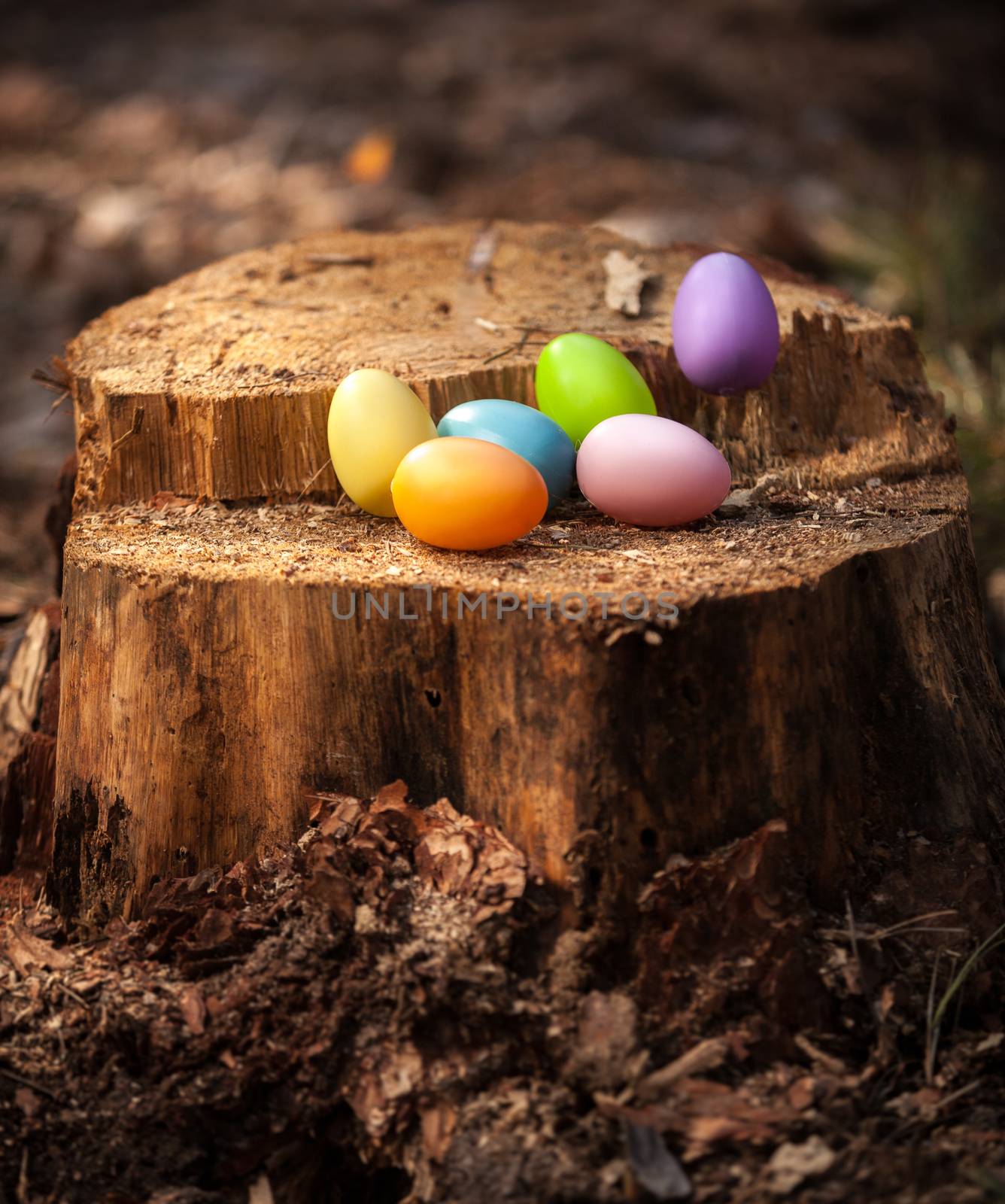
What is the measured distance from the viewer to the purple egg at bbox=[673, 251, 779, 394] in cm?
222

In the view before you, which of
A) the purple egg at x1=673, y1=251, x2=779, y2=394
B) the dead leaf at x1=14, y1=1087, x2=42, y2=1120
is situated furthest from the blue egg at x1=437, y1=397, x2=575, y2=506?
the dead leaf at x1=14, y1=1087, x2=42, y2=1120

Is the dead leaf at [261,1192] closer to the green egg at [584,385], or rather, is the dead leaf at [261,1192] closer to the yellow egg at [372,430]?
the yellow egg at [372,430]

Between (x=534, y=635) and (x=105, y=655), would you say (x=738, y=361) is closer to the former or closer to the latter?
(x=534, y=635)

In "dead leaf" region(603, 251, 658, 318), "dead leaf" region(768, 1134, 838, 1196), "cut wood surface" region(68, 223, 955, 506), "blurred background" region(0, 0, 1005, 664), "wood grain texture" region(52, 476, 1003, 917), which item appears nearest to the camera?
"dead leaf" region(768, 1134, 838, 1196)

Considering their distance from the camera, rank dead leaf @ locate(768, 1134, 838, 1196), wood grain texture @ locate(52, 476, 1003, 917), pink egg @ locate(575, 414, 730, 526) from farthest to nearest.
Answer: pink egg @ locate(575, 414, 730, 526) < wood grain texture @ locate(52, 476, 1003, 917) < dead leaf @ locate(768, 1134, 838, 1196)

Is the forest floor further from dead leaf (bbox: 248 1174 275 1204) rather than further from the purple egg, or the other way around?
the purple egg

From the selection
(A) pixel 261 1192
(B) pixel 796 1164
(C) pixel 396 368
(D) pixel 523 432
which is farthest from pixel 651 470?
(A) pixel 261 1192

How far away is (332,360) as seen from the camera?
7.53 feet

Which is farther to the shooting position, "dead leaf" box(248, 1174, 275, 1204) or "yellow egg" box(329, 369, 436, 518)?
"yellow egg" box(329, 369, 436, 518)

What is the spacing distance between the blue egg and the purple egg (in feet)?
1.12

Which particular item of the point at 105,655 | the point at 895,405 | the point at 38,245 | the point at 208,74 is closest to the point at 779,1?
the point at 208,74

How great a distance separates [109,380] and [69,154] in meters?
5.49

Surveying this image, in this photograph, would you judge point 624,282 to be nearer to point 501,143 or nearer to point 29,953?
point 29,953

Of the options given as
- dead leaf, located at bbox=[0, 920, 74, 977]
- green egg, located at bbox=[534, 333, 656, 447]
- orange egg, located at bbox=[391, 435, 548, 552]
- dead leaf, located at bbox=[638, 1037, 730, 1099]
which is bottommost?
dead leaf, located at bbox=[638, 1037, 730, 1099]
